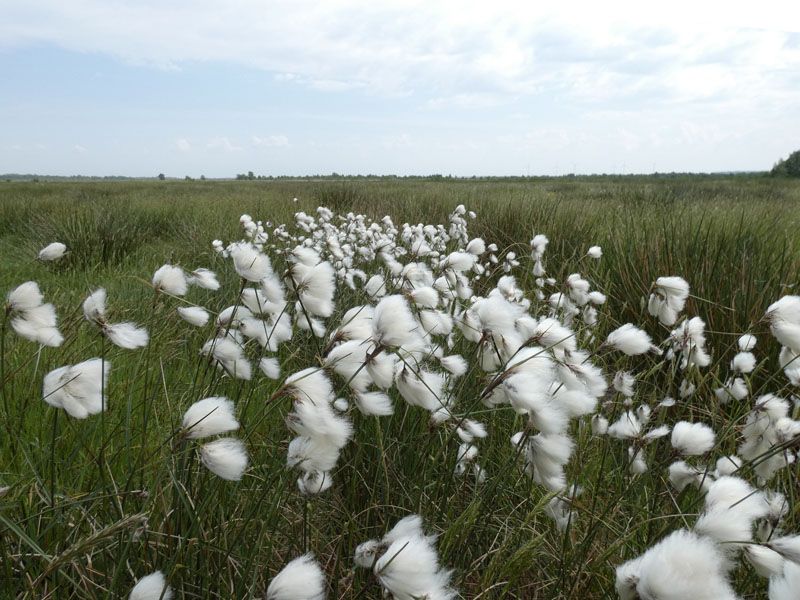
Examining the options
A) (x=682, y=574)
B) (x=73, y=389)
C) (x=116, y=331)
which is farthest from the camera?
(x=116, y=331)

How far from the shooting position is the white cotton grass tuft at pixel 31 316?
4.50 ft

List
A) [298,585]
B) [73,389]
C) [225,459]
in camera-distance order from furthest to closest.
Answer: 1. [73,389]
2. [225,459]
3. [298,585]

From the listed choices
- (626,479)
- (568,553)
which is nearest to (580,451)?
(626,479)

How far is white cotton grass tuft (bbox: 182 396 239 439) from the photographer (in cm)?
106

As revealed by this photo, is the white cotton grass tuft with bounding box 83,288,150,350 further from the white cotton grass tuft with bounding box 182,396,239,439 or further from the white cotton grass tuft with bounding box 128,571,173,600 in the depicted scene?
the white cotton grass tuft with bounding box 128,571,173,600

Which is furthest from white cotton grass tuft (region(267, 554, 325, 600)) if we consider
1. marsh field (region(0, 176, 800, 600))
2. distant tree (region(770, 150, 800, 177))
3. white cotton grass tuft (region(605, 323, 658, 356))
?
distant tree (region(770, 150, 800, 177))

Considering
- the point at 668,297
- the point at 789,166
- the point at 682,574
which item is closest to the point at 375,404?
the point at 682,574

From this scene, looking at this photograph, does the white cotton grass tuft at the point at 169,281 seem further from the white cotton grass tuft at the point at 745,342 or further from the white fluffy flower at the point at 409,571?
the white cotton grass tuft at the point at 745,342

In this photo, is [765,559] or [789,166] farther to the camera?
[789,166]

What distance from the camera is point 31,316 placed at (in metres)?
1.40

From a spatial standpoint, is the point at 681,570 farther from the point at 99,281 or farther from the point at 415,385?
the point at 99,281

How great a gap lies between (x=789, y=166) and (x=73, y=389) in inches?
2231

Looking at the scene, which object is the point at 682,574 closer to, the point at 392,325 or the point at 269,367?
the point at 392,325

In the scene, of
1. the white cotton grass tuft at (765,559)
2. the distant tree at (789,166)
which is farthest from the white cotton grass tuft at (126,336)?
the distant tree at (789,166)
